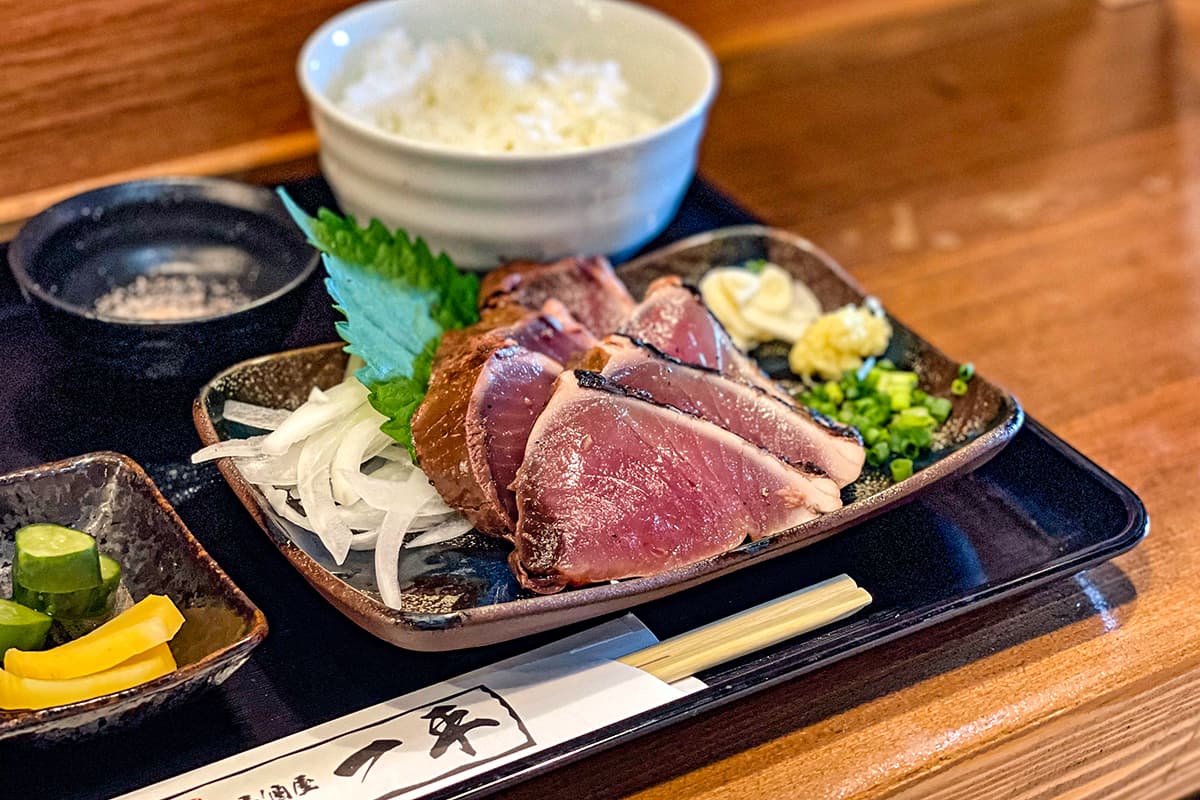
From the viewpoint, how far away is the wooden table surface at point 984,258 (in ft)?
4.70

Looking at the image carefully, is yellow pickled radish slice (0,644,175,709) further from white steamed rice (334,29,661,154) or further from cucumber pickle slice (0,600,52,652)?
white steamed rice (334,29,661,154)

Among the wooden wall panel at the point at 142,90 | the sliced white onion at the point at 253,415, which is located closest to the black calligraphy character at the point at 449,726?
the sliced white onion at the point at 253,415

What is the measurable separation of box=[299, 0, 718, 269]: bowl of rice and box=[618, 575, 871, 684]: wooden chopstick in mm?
817

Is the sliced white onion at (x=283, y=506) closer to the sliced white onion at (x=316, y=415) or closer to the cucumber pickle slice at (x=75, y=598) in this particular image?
the sliced white onion at (x=316, y=415)

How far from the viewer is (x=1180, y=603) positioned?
164cm

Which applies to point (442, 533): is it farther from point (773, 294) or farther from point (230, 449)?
point (773, 294)

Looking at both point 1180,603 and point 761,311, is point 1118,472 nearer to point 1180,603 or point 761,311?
point 1180,603

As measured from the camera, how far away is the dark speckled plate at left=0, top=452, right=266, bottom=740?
1239 millimetres

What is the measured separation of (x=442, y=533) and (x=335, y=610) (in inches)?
6.7

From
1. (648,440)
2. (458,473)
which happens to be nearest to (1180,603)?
(648,440)

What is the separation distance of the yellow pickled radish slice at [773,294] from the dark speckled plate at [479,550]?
8 cm

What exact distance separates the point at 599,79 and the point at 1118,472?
3.73ft

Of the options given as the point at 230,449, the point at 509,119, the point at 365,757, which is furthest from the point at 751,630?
the point at 509,119

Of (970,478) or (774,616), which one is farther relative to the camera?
(970,478)
